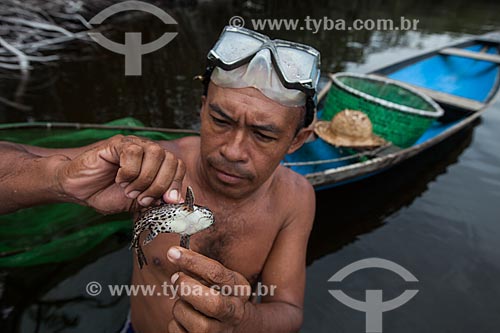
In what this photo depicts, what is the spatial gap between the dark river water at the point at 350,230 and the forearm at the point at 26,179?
219 centimetres

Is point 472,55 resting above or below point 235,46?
above

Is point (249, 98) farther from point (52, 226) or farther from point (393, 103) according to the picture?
point (393, 103)

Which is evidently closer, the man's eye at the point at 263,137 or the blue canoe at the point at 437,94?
the man's eye at the point at 263,137

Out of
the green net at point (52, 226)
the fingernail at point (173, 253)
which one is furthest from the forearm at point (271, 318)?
the green net at point (52, 226)

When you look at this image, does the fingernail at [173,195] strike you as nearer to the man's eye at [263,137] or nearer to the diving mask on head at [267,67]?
the man's eye at [263,137]

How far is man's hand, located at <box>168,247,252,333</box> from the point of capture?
1.52 m

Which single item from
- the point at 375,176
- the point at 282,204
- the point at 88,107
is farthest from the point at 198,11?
the point at 282,204

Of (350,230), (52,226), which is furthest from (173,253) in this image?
(350,230)

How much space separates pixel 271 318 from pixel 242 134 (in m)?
1.18

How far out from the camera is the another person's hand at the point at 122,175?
1.57 meters

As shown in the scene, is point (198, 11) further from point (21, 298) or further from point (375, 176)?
point (21, 298)

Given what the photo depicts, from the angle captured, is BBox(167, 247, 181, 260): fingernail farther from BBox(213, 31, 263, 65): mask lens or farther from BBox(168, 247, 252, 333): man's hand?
BBox(213, 31, 263, 65): mask lens

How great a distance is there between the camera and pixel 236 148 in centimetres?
223

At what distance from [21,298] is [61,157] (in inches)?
114
